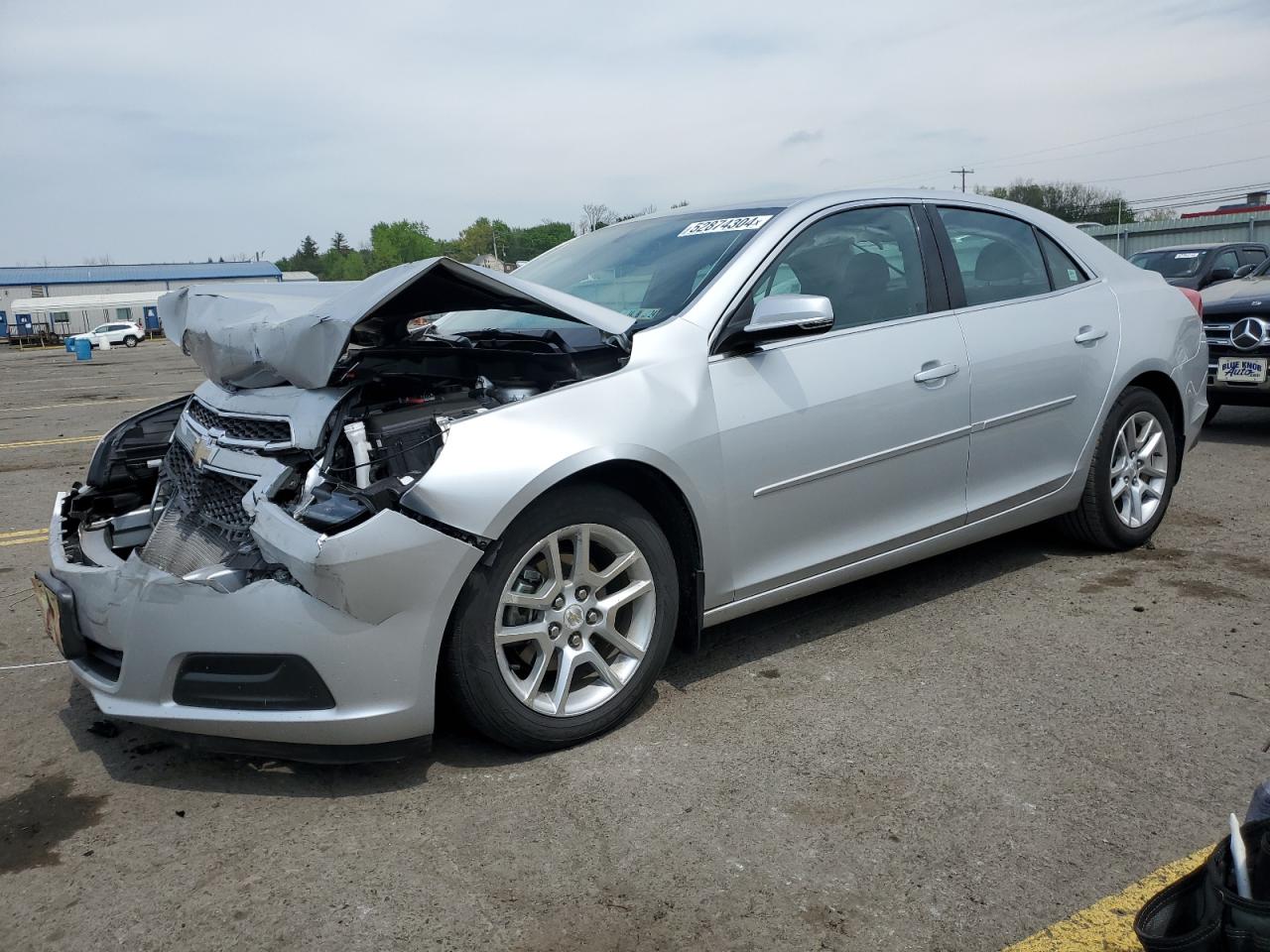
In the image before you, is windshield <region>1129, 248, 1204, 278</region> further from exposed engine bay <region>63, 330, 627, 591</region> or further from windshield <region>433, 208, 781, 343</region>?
exposed engine bay <region>63, 330, 627, 591</region>

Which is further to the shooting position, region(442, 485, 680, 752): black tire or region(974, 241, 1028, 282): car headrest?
region(974, 241, 1028, 282): car headrest

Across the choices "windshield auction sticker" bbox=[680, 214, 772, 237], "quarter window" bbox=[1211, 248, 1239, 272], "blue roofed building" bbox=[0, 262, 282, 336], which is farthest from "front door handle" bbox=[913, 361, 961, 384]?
"blue roofed building" bbox=[0, 262, 282, 336]

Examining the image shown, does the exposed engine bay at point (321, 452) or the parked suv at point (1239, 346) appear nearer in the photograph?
the exposed engine bay at point (321, 452)

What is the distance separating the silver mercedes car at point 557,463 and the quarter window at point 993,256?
2 centimetres

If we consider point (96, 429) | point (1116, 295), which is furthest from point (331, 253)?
point (1116, 295)

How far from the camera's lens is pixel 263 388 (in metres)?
3.38

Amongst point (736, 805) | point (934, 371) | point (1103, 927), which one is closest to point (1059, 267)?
point (934, 371)

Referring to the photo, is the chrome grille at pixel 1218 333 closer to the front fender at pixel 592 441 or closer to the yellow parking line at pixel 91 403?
the front fender at pixel 592 441

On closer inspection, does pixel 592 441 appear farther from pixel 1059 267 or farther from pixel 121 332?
pixel 121 332

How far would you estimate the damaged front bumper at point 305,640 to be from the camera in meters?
2.66

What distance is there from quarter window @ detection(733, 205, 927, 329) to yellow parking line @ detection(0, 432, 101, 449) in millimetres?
9003

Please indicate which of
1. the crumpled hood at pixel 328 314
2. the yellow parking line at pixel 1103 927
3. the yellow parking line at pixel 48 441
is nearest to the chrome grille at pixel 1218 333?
the crumpled hood at pixel 328 314

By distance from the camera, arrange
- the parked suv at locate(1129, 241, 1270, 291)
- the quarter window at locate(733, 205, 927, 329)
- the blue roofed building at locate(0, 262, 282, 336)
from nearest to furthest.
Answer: the quarter window at locate(733, 205, 927, 329) → the parked suv at locate(1129, 241, 1270, 291) → the blue roofed building at locate(0, 262, 282, 336)

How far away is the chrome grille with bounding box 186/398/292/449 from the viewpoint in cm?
316
